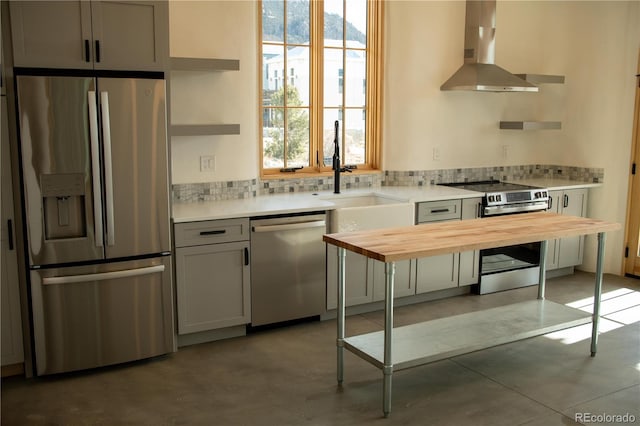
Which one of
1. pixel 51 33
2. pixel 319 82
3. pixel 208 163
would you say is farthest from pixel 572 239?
pixel 51 33

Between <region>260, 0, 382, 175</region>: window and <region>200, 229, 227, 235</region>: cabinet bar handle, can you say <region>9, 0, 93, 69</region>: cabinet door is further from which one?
<region>260, 0, 382, 175</region>: window

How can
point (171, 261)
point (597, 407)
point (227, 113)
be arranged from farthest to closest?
point (227, 113)
point (171, 261)
point (597, 407)

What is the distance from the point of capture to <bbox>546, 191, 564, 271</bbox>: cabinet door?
5.55m

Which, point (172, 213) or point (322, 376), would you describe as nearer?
point (322, 376)

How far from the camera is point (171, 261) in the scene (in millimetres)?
3773

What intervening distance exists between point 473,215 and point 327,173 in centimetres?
128

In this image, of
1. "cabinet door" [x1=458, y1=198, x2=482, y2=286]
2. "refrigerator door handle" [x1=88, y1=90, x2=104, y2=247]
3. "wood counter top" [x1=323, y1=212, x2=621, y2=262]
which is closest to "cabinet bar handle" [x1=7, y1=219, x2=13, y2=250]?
"refrigerator door handle" [x1=88, y1=90, x2=104, y2=247]

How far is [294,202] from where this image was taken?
444 centimetres

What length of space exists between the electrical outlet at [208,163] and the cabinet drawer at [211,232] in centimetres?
71

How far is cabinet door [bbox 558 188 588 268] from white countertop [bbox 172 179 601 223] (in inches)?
3.4

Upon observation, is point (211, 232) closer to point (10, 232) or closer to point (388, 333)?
point (10, 232)

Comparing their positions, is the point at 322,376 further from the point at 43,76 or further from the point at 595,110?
the point at 595,110

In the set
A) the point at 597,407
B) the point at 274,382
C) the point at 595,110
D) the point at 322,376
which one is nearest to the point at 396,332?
the point at 322,376

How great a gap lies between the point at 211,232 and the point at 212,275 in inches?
11.3
